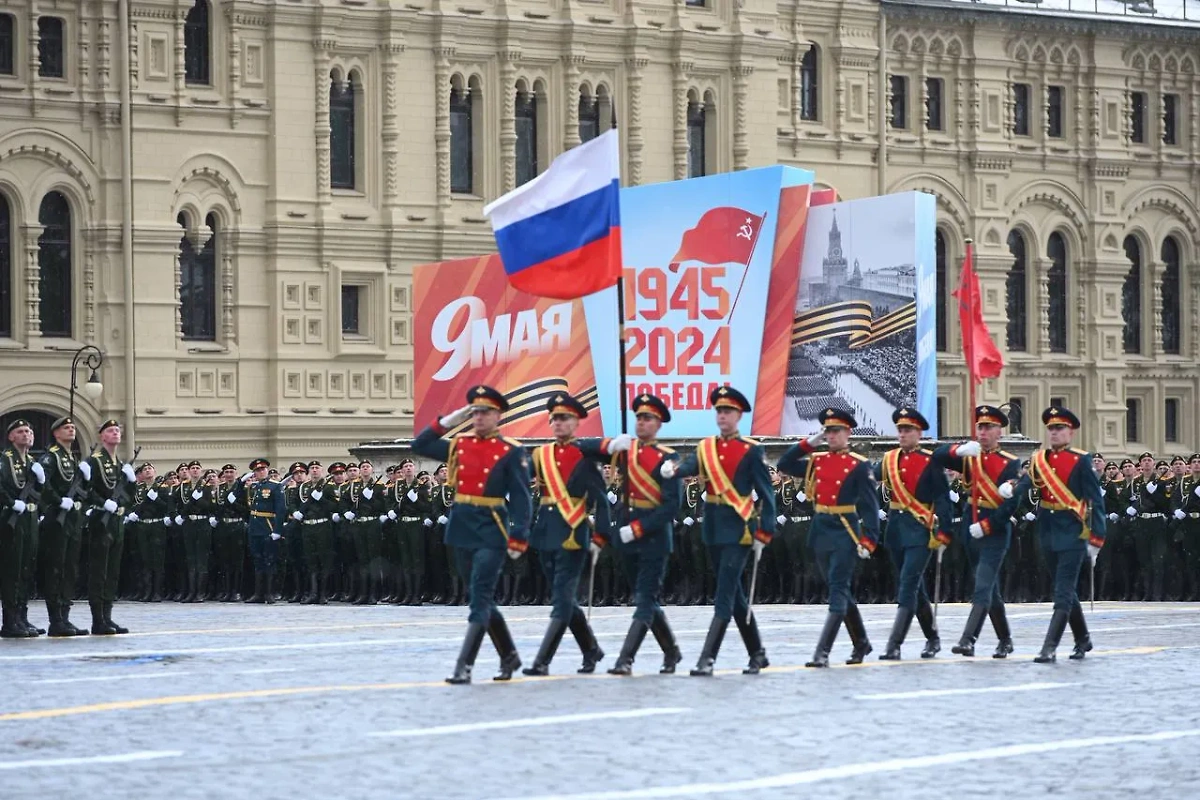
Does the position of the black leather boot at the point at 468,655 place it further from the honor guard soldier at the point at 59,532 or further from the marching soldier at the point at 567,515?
the honor guard soldier at the point at 59,532

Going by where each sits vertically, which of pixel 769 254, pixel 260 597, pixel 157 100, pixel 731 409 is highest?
pixel 157 100

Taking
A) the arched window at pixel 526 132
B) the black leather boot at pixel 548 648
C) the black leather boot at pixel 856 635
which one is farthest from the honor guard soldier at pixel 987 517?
the arched window at pixel 526 132

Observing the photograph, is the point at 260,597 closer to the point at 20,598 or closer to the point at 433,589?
the point at 433,589

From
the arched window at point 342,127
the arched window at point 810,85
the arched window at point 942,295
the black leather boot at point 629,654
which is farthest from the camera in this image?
the arched window at point 942,295

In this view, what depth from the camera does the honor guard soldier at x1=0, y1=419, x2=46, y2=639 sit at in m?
20.7

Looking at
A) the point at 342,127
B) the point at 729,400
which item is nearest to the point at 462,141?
the point at 342,127

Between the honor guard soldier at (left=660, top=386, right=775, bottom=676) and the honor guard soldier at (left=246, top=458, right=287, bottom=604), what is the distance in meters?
12.7

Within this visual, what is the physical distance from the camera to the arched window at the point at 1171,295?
5388 cm

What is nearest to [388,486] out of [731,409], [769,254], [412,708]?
[769,254]

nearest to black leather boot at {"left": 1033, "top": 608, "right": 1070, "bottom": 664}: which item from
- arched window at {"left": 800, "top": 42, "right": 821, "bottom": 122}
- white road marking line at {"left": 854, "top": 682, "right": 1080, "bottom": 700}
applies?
white road marking line at {"left": 854, "top": 682, "right": 1080, "bottom": 700}

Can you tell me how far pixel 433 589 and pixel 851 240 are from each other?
6.71 m

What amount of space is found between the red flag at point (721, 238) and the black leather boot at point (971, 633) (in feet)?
45.8

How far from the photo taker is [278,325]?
4241cm

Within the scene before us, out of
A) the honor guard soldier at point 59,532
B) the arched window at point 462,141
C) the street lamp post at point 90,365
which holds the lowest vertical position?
the honor guard soldier at point 59,532
